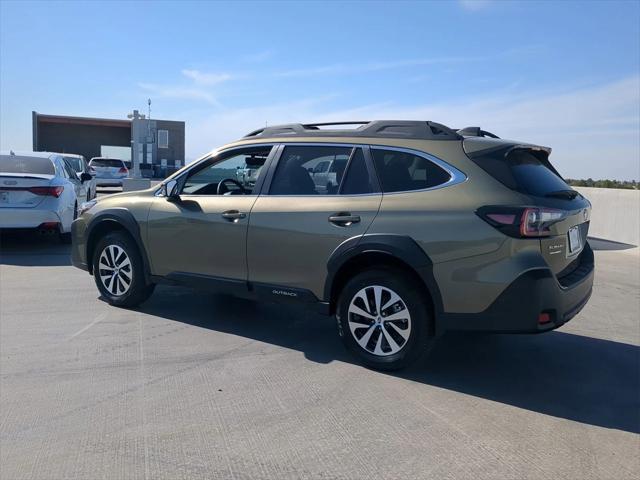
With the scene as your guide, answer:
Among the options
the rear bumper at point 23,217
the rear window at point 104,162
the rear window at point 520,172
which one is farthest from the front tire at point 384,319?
the rear window at point 104,162

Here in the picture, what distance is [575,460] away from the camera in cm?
333

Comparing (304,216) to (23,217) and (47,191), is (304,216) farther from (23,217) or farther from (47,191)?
(23,217)

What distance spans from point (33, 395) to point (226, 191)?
2.69m

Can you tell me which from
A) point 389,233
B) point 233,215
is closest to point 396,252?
point 389,233

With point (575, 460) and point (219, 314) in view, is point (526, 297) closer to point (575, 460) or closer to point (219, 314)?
point (575, 460)

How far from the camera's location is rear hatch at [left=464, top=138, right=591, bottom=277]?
404cm

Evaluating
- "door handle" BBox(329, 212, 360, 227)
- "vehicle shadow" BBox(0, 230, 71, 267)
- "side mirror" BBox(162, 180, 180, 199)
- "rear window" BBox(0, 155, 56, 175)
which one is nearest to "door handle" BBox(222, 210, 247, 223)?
"side mirror" BBox(162, 180, 180, 199)

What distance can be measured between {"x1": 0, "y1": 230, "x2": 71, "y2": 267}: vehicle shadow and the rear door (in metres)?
5.08

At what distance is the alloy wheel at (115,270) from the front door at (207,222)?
38cm

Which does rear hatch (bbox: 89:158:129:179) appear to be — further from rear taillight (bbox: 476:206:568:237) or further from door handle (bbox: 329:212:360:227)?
rear taillight (bbox: 476:206:568:237)

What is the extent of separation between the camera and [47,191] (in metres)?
9.44

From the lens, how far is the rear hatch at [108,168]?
27469mm

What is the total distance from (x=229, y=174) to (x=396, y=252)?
2.39m

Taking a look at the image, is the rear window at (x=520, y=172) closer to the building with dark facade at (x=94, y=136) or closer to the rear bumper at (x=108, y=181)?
the rear bumper at (x=108, y=181)
